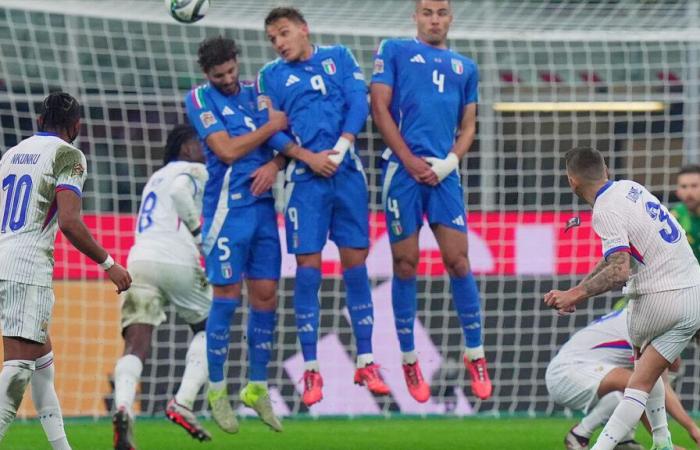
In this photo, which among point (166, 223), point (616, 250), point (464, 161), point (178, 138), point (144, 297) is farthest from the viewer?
point (464, 161)

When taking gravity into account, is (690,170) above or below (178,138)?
below

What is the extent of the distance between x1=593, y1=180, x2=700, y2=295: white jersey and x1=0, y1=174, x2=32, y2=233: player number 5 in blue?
2.89 meters

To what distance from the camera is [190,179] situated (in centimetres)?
918

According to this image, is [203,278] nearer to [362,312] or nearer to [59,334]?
[362,312]

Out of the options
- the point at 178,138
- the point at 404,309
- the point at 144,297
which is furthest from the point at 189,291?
the point at 404,309

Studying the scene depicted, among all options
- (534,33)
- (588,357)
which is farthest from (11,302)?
(534,33)

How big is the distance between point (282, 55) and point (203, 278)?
5.80ft

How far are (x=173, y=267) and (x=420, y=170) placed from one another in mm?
1931

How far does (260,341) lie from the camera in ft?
28.5

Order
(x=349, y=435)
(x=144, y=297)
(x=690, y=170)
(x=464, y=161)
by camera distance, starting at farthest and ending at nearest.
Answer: (x=464, y=161) → (x=349, y=435) → (x=690, y=170) → (x=144, y=297)

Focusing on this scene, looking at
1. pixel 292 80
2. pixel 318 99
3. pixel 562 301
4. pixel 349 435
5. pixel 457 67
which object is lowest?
pixel 349 435

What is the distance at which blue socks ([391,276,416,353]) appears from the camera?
28.8 ft

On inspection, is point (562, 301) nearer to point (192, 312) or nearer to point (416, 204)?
point (416, 204)

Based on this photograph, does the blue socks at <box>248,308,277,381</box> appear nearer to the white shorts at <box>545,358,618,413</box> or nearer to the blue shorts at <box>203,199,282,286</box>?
the blue shorts at <box>203,199,282,286</box>
